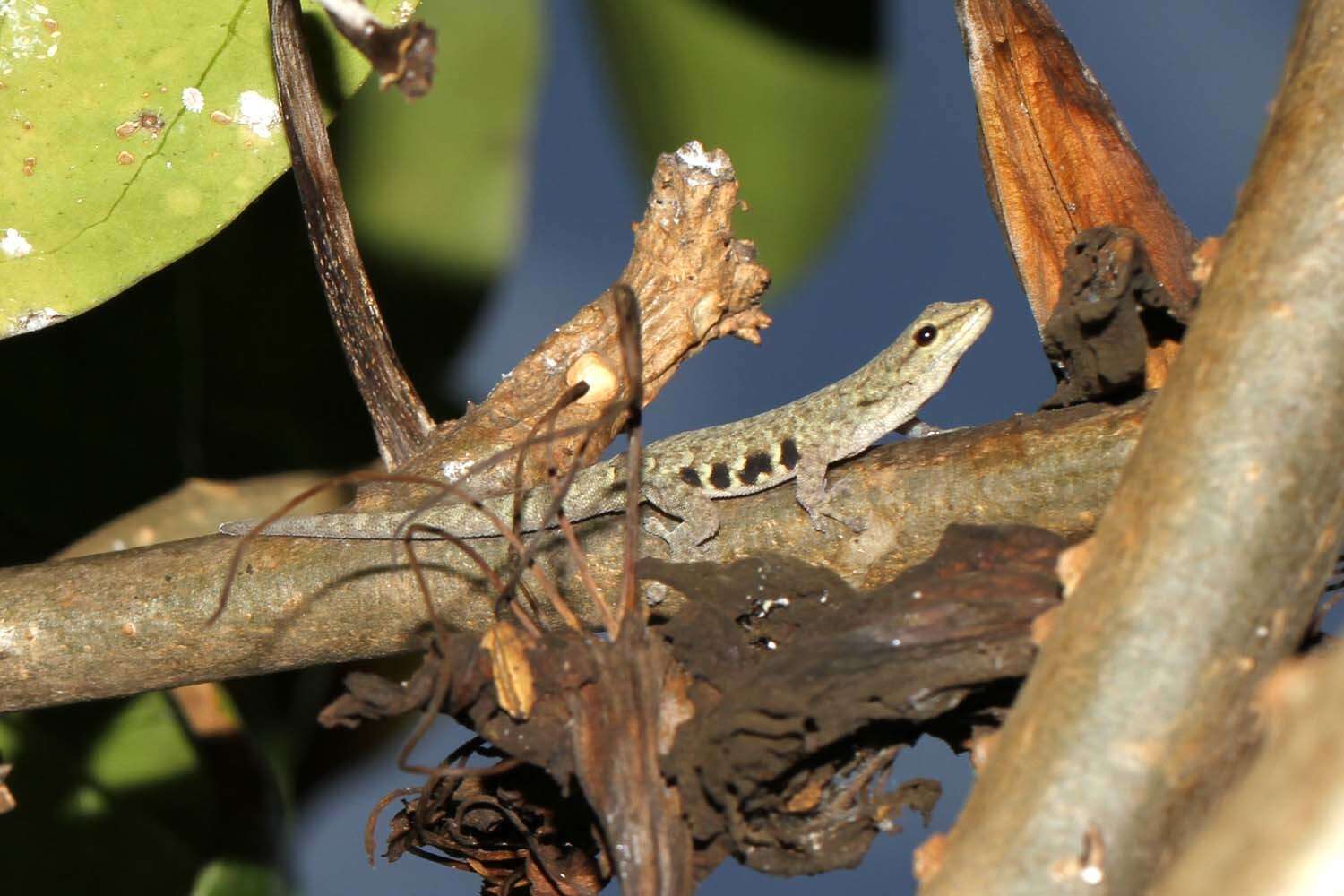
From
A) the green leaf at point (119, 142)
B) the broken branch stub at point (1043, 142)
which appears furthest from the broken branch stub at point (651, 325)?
the green leaf at point (119, 142)

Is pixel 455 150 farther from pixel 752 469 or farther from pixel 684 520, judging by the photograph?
pixel 684 520

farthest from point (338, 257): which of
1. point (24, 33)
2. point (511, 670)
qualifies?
point (511, 670)

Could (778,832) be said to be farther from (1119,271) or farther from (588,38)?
(588,38)

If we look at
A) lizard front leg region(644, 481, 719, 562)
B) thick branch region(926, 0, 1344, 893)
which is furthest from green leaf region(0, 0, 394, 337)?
thick branch region(926, 0, 1344, 893)

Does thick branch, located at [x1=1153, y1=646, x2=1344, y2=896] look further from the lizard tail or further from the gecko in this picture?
the gecko

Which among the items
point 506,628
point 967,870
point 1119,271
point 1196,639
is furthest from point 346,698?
point 1119,271
